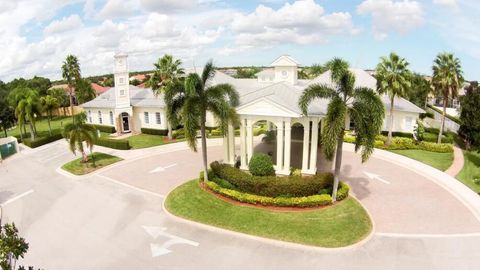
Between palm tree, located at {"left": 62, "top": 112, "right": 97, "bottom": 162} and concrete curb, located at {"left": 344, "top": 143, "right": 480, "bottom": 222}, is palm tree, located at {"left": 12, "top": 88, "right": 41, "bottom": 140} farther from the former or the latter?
concrete curb, located at {"left": 344, "top": 143, "right": 480, "bottom": 222}

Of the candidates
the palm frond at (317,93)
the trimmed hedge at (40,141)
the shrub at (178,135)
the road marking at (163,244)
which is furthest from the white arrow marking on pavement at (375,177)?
the trimmed hedge at (40,141)

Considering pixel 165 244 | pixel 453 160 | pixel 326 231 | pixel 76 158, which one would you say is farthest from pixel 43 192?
pixel 453 160

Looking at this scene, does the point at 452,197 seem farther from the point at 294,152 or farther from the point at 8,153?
the point at 8,153

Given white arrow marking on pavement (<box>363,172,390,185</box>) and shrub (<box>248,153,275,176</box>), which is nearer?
shrub (<box>248,153,275,176</box>)

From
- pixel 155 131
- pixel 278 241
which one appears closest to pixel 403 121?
pixel 278 241

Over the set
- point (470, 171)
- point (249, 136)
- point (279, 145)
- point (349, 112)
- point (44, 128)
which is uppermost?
point (349, 112)

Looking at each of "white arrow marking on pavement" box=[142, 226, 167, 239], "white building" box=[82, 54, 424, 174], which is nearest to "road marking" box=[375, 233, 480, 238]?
"white building" box=[82, 54, 424, 174]

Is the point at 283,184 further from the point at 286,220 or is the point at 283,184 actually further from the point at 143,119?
the point at 143,119
